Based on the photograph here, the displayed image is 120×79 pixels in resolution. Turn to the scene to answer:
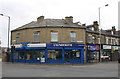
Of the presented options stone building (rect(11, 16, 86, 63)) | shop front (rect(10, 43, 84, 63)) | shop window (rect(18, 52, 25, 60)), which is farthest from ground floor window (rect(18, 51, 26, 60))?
shop front (rect(10, 43, 84, 63))

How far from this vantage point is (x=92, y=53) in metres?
34.9

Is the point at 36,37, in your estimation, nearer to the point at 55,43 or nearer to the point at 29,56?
the point at 29,56

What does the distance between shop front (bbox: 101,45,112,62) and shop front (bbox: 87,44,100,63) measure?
1829mm

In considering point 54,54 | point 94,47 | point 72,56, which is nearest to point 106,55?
point 94,47

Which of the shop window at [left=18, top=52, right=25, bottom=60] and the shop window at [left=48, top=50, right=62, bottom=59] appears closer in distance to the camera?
the shop window at [left=48, top=50, right=62, bottom=59]

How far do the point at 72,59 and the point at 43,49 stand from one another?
5826 mm

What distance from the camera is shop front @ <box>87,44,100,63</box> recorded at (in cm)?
3381

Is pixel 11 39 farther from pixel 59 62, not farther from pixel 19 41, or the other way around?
pixel 59 62

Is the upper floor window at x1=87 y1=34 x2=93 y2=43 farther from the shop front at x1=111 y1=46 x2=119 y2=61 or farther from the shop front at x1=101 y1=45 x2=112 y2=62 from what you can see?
the shop front at x1=111 y1=46 x2=119 y2=61

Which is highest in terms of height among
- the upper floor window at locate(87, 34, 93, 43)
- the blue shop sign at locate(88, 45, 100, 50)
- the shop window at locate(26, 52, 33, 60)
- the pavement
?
the upper floor window at locate(87, 34, 93, 43)

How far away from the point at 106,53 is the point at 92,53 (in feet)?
19.4

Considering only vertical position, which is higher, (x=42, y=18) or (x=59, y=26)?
(x=42, y=18)

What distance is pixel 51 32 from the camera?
3122 cm

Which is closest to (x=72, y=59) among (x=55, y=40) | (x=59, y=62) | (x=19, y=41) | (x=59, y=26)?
(x=59, y=62)
